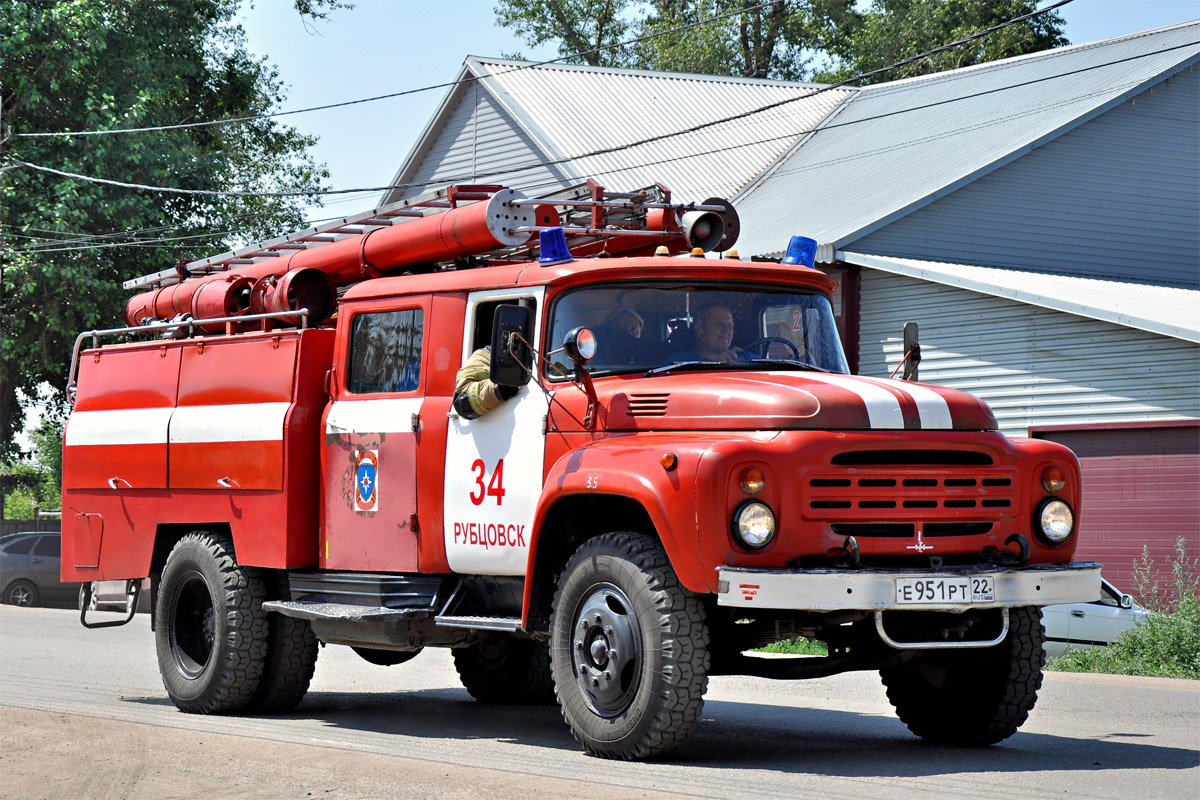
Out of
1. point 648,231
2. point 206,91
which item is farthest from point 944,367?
point 206,91

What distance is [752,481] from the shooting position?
770 centimetres

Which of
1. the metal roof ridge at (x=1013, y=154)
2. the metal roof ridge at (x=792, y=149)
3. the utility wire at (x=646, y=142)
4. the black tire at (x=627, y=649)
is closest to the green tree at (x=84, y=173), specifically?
the utility wire at (x=646, y=142)

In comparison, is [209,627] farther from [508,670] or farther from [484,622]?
[484,622]

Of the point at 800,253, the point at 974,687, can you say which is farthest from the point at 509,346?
the point at 974,687

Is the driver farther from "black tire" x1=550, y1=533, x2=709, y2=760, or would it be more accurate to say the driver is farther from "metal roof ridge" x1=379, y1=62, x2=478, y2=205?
"metal roof ridge" x1=379, y1=62, x2=478, y2=205

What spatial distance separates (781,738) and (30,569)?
74.2ft

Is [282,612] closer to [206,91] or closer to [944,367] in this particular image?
[944,367]

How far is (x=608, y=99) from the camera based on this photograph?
109 feet

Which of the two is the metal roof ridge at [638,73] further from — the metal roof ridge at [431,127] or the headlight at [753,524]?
the headlight at [753,524]

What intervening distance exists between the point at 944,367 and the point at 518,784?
15495 mm

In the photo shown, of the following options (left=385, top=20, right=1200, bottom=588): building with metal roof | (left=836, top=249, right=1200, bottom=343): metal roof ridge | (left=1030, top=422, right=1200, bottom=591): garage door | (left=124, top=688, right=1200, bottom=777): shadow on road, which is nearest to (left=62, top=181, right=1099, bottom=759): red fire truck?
(left=124, top=688, right=1200, bottom=777): shadow on road

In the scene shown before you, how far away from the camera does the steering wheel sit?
912 centimetres

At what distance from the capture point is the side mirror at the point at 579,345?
8.48 metres

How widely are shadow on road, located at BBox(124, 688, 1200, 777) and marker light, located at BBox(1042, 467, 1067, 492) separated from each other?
1428 millimetres
